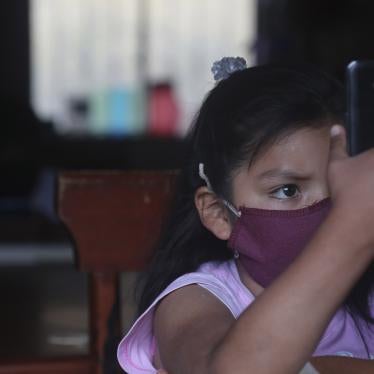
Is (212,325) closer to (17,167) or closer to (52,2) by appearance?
(17,167)

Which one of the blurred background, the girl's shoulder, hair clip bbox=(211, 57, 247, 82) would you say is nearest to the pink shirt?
the girl's shoulder

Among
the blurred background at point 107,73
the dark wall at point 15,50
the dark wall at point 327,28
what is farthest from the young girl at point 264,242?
the dark wall at point 15,50

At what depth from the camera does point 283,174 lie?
118 centimetres

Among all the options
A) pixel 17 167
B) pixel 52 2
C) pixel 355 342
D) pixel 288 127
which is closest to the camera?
pixel 288 127

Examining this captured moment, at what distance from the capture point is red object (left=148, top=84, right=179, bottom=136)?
7051 millimetres

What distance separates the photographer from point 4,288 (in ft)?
15.5

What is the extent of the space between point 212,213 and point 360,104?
358mm

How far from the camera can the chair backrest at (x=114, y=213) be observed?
1.60 meters

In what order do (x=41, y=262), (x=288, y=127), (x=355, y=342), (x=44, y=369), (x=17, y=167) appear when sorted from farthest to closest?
(x=17, y=167)
(x=41, y=262)
(x=44, y=369)
(x=355, y=342)
(x=288, y=127)

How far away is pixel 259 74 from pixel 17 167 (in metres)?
5.25

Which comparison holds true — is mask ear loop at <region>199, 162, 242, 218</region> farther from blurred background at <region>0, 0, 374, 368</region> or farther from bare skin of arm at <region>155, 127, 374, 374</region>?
blurred background at <region>0, 0, 374, 368</region>

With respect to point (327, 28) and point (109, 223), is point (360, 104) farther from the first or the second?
point (327, 28)

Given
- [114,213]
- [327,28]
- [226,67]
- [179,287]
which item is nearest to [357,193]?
[179,287]

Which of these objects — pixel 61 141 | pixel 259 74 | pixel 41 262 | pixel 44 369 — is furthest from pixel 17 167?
pixel 259 74
